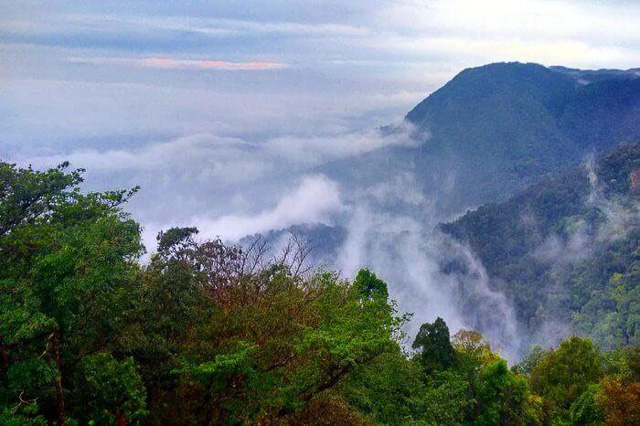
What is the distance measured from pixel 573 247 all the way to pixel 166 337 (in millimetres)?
154386

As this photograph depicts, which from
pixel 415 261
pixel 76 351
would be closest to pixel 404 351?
pixel 76 351

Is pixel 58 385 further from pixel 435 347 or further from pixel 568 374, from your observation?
pixel 568 374

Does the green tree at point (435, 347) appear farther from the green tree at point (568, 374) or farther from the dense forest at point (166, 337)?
the dense forest at point (166, 337)

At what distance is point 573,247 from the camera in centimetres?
14900

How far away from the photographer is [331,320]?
16594 mm

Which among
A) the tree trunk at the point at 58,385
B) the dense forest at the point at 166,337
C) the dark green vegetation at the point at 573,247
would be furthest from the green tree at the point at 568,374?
the dark green vegetation at the point at 573,247

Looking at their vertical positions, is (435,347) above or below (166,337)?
below

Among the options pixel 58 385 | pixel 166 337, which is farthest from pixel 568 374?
pixel 58 385

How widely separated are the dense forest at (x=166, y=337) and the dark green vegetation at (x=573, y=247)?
298 ft

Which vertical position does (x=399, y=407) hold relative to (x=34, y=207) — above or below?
below

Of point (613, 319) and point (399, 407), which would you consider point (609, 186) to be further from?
point (399, 407)

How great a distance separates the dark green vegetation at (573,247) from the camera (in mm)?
113250

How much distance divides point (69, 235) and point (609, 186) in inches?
6584

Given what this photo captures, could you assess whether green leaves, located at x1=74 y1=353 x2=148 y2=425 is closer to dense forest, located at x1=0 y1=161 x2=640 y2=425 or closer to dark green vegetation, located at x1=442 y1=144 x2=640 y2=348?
dense forest, located at x1=0 y1=161 x2=640 y2=425
